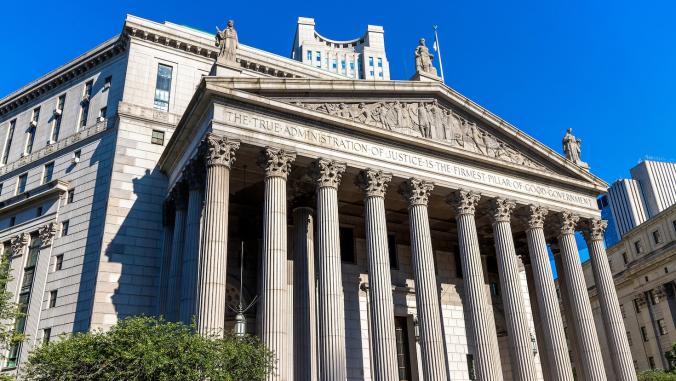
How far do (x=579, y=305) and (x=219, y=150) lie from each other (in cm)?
2314

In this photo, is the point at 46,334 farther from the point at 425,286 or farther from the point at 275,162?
the point at 425,286

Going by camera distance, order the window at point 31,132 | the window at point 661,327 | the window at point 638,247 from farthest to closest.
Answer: the window at point 638,247
the window at point 661,327
the window at point 31,132

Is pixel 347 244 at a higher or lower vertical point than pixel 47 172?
lower

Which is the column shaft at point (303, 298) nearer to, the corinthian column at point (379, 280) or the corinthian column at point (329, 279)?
the corinthian column at point (329, 279)

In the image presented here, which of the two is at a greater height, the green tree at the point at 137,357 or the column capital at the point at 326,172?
the column capital at the point at 326,172

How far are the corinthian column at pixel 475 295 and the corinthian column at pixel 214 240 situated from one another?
43.0 feet

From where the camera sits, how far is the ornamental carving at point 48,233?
121 feet

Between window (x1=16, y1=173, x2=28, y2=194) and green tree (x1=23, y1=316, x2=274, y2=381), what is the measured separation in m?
27.1

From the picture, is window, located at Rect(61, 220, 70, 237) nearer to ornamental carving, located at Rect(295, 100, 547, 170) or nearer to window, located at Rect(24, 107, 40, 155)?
window, located at Rect(24, 107, 40, 155)

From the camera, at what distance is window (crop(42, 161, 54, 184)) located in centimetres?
4054

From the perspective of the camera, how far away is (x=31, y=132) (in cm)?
4509

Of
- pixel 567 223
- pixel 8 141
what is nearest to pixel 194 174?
pixel 567 223

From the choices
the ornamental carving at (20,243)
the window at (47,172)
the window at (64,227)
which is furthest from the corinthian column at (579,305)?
the ornamental carving at (20,243)

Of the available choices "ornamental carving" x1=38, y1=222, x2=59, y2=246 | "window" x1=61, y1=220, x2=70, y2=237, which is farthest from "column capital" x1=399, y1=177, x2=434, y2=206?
"ornamental carving" x1=38, y1=222, x2=59, y2=246
